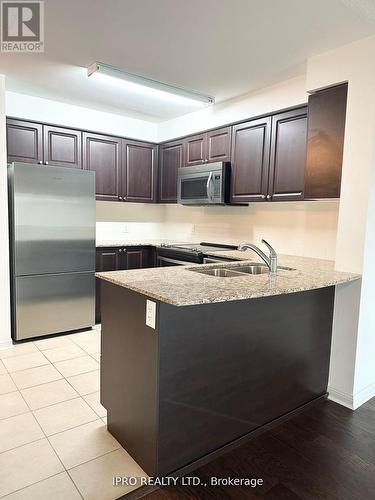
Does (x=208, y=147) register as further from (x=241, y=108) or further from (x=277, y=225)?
(x=277, y=225)

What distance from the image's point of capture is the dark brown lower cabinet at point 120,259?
12.8ft

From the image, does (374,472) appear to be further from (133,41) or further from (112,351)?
(133,41)

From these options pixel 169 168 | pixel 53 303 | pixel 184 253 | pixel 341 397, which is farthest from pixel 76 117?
pixel 341 397

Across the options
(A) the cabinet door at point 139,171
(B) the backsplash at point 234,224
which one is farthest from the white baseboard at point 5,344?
(A) the cabinet door at point 139,171

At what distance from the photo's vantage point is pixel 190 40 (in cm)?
233

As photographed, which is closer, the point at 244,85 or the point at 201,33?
the point at 201,33

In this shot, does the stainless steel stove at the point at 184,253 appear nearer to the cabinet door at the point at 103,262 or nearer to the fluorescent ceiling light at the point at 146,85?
the cabinet door at the point at 103,262

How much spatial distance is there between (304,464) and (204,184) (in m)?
2.68

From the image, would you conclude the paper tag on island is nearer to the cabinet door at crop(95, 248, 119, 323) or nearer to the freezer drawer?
the freezer drawer

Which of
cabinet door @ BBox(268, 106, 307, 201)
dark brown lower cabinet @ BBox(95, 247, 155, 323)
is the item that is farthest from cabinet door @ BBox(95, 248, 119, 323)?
cabinet door @ BBox(268, 106, 307, 201)

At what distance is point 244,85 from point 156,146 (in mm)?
1695

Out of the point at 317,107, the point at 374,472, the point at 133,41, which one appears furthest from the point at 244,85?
the point at 374,472

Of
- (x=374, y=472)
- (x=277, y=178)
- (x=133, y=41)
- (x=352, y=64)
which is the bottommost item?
(x=374, y=472)

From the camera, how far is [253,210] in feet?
12.0
